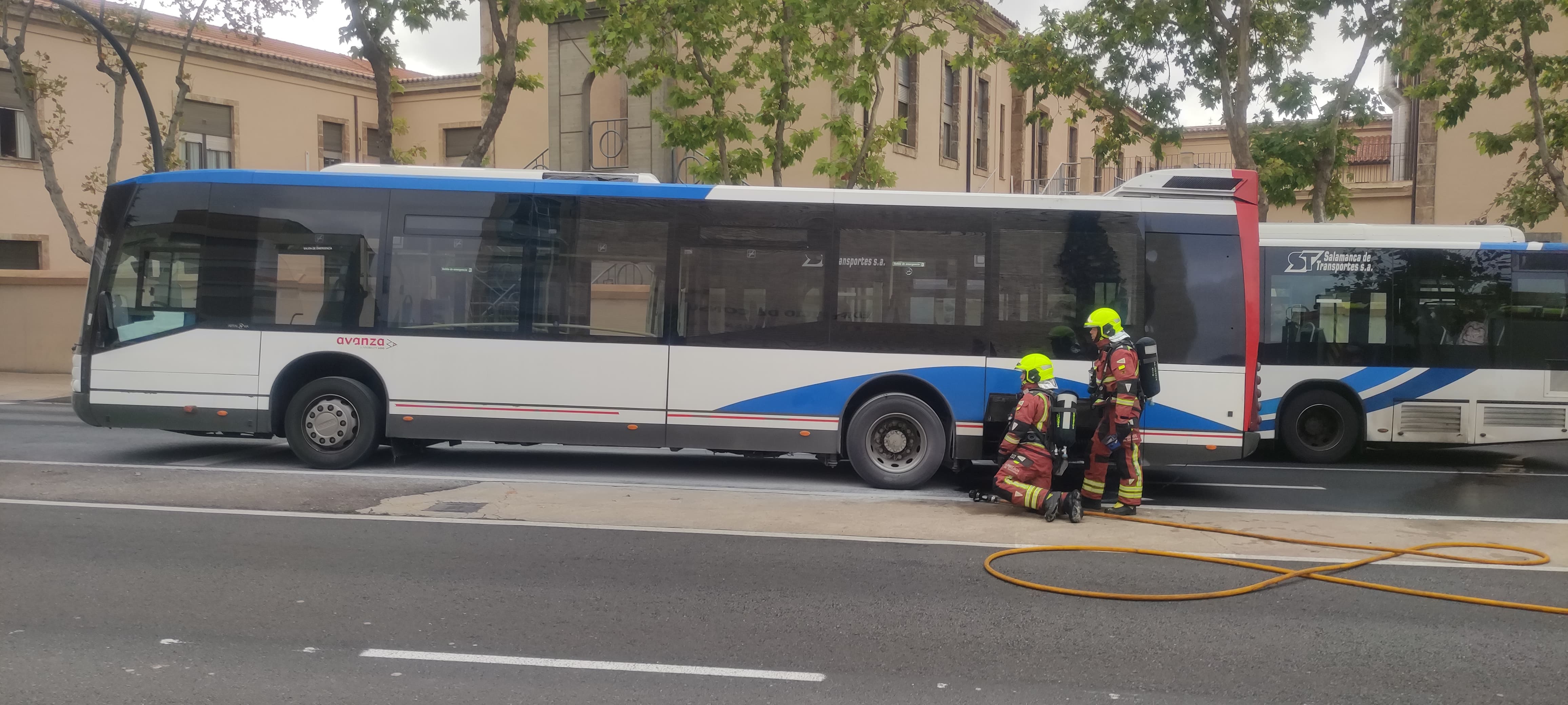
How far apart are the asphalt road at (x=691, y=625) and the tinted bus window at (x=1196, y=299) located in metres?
3.12

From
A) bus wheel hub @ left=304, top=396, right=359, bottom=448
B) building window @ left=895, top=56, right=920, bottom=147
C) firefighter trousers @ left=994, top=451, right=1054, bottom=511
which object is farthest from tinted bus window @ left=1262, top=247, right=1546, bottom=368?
building window @ left=895, top=56, right=920, bottom=147

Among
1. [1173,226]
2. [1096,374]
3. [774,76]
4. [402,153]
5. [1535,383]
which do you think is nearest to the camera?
[1096,374]

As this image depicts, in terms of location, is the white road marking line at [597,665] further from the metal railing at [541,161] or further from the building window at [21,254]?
the building window at [21,254]

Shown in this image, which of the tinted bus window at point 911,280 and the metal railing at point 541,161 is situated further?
the metal railing at point 541,161

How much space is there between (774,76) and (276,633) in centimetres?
1414

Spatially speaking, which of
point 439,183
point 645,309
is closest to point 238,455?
point 439,183

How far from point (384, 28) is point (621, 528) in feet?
40.1

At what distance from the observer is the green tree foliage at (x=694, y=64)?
58.5 feet

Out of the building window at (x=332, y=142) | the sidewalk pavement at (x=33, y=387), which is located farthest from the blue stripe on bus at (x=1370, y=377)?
the building window at (x=332, y=142)

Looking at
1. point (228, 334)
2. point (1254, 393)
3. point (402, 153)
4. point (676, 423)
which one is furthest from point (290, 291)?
point (402, 153)

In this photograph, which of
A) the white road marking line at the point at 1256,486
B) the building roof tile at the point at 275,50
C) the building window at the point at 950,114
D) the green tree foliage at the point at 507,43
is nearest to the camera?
the white road marking line at the point at 1256,486

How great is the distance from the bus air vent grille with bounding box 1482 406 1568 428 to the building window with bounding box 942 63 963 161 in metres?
16.4

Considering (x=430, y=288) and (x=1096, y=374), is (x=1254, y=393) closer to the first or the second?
(x=1096, y=374)

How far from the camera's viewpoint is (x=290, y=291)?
11.0 meters
